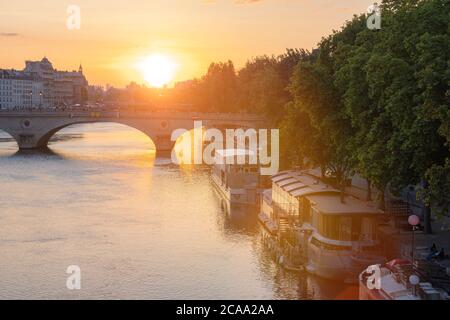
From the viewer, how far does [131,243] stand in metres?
41.8

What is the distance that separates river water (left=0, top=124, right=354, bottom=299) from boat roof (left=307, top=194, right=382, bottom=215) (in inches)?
146

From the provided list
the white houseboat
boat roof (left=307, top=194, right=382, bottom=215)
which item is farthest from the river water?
boat roof (left=307, top=194, right=382, bottom=215)

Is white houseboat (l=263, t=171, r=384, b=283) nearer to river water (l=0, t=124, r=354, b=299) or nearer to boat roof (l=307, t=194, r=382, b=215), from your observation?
boat roof (l=307, t=194, r=382, b=215)

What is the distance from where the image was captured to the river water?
3297 centimetres

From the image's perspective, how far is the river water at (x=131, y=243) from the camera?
108ft

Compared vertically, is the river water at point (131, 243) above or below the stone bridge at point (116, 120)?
below

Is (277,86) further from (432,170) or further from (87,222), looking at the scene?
(432,170)

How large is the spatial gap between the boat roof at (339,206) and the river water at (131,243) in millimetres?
3704

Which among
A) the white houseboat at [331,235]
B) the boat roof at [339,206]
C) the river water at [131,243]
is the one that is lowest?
the river water at [131,243]

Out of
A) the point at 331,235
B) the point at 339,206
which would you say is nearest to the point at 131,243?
the point at 331,235

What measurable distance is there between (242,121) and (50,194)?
1639 inches

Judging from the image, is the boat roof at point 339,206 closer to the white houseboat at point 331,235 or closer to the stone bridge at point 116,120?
the white houseboat at point 331,235

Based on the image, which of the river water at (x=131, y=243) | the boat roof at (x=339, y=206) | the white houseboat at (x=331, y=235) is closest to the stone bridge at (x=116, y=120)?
the river water at (x=131, y=243)
